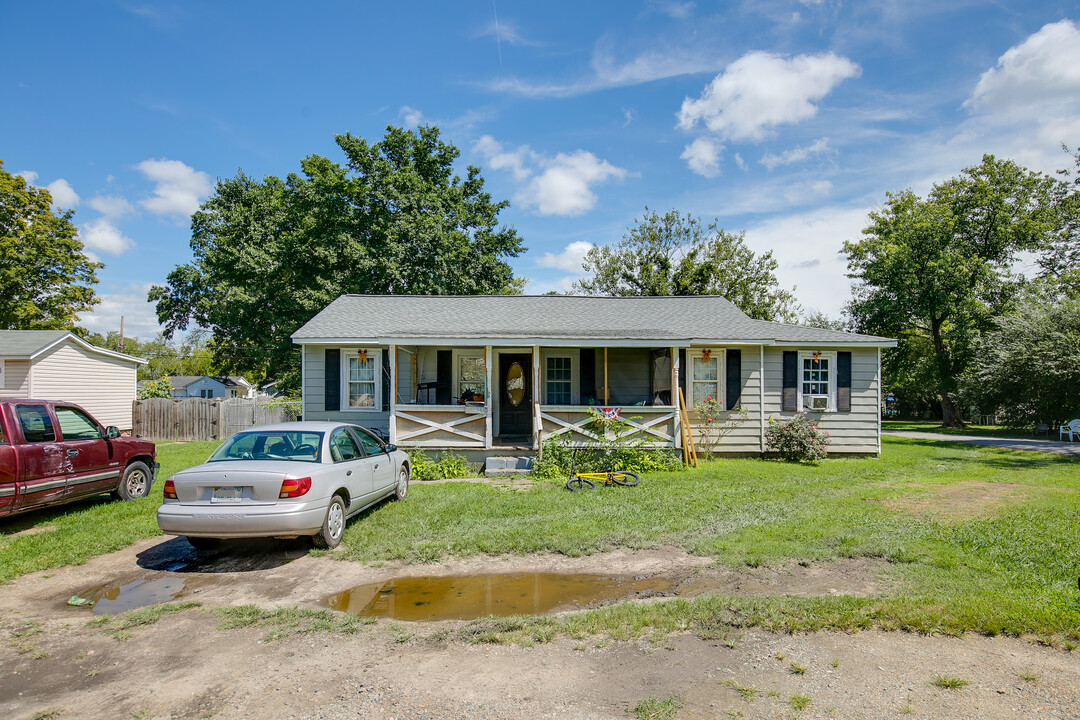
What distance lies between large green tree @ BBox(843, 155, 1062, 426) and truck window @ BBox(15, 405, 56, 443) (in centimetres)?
3149

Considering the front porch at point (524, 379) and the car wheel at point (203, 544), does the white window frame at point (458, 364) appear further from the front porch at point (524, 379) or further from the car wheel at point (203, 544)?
the car wheel at point (203, 544)

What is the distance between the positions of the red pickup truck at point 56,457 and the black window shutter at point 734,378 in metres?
12.4

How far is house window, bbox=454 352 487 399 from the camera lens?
14375 mm

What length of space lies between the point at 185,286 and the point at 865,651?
3582 centimetres

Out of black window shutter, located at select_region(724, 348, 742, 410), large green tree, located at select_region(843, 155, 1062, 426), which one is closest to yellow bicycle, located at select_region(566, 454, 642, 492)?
black window shutter, located at select_region(724, 348, 742, 410)

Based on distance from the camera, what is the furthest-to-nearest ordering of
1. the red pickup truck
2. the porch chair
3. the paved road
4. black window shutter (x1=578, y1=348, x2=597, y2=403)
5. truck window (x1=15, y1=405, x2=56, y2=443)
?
the porch chair → the paved road → black window shutter (x1=578, y1=348, x2=597, y2=403) → truck window (x1=15, y1=405, x2=56, y2=443) → the red pickup truck

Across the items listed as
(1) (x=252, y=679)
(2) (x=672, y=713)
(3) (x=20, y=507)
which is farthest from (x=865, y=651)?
(3) (x=20, y=507)

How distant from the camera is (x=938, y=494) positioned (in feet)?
30.4

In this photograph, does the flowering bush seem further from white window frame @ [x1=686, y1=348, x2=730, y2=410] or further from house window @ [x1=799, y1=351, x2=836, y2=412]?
white window frame @ [x1=686, y1=348, x2=730, y2=410]

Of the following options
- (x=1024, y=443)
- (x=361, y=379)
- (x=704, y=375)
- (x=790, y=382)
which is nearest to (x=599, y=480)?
(x=704, y=375)

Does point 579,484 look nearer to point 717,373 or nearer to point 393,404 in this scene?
point 393,404

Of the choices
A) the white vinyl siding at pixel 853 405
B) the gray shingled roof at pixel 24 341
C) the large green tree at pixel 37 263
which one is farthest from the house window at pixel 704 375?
the large green tree at pixel 37 263

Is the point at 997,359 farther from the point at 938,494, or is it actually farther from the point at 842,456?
the point at 938,494

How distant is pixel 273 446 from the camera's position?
6.75m
